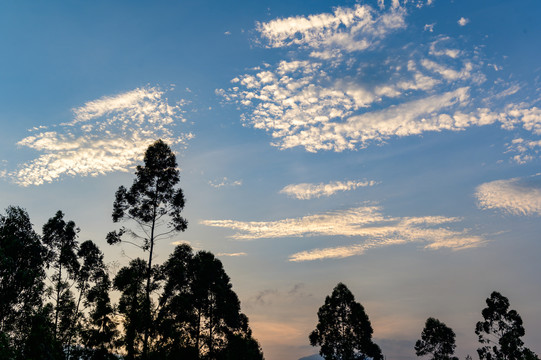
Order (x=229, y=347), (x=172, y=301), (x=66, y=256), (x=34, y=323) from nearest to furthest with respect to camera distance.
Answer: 1. (x=34, y=323)
2. (x=172, y=301)
3. (x=66, y=256)
4. (x=229, y=347)

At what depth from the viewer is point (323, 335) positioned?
5619cm

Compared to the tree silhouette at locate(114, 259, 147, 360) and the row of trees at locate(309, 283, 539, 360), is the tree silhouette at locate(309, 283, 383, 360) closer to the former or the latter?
the row of trees at locate(309, 283, 539, 360)

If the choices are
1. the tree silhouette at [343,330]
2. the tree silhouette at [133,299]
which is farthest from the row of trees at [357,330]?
the tree silhouette at [133,299]

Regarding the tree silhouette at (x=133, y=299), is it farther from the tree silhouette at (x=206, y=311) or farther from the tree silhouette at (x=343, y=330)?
the tree silhouette at (x=343, y=330)

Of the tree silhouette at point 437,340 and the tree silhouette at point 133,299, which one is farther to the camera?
the tree silhouette at point 437,340

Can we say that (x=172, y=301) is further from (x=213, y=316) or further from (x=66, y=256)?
(x=66, y=256)

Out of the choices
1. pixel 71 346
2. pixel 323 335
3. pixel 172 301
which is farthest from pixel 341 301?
pixel 71 346

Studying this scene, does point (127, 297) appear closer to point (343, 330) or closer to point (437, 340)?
point (343, 330)

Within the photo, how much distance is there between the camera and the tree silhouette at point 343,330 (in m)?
53.1

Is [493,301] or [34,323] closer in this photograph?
[34,323]

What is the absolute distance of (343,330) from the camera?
179 ft

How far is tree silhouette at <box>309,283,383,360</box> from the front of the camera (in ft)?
174

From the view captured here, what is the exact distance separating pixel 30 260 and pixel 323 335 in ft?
137

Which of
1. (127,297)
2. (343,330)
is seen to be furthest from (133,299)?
(343,330)
